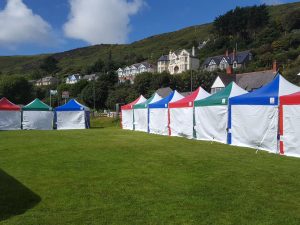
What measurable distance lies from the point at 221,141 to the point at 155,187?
948 cm

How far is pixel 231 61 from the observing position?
314 ft

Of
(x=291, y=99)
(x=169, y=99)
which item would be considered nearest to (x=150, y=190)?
(x=291, y=99)

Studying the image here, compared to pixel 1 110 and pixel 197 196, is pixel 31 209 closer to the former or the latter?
pixel 197 196

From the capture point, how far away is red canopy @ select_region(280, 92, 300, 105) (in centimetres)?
1112

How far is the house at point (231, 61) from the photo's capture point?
90.7 metres

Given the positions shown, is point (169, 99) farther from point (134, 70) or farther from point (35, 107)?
point (134, 70)

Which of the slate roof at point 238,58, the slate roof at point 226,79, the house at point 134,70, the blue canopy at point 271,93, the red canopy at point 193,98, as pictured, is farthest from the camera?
the house at point 134,70

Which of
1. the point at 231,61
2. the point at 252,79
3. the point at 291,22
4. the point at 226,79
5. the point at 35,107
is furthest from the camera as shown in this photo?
the point at 291,22

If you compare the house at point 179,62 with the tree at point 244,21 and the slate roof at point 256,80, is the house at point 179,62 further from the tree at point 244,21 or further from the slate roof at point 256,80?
the slate roof at point 256,80


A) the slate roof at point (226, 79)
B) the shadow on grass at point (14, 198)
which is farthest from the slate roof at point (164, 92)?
the shadow on grass at point (14, 198)

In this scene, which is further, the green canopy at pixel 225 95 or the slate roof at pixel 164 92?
the slate roof at pixel 164 92

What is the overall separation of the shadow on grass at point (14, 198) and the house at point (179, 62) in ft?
329

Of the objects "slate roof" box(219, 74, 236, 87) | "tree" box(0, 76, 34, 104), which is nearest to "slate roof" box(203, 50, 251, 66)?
"slate roof" box(219, 74, 236, 87)

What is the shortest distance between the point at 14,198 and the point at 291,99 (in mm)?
9090
